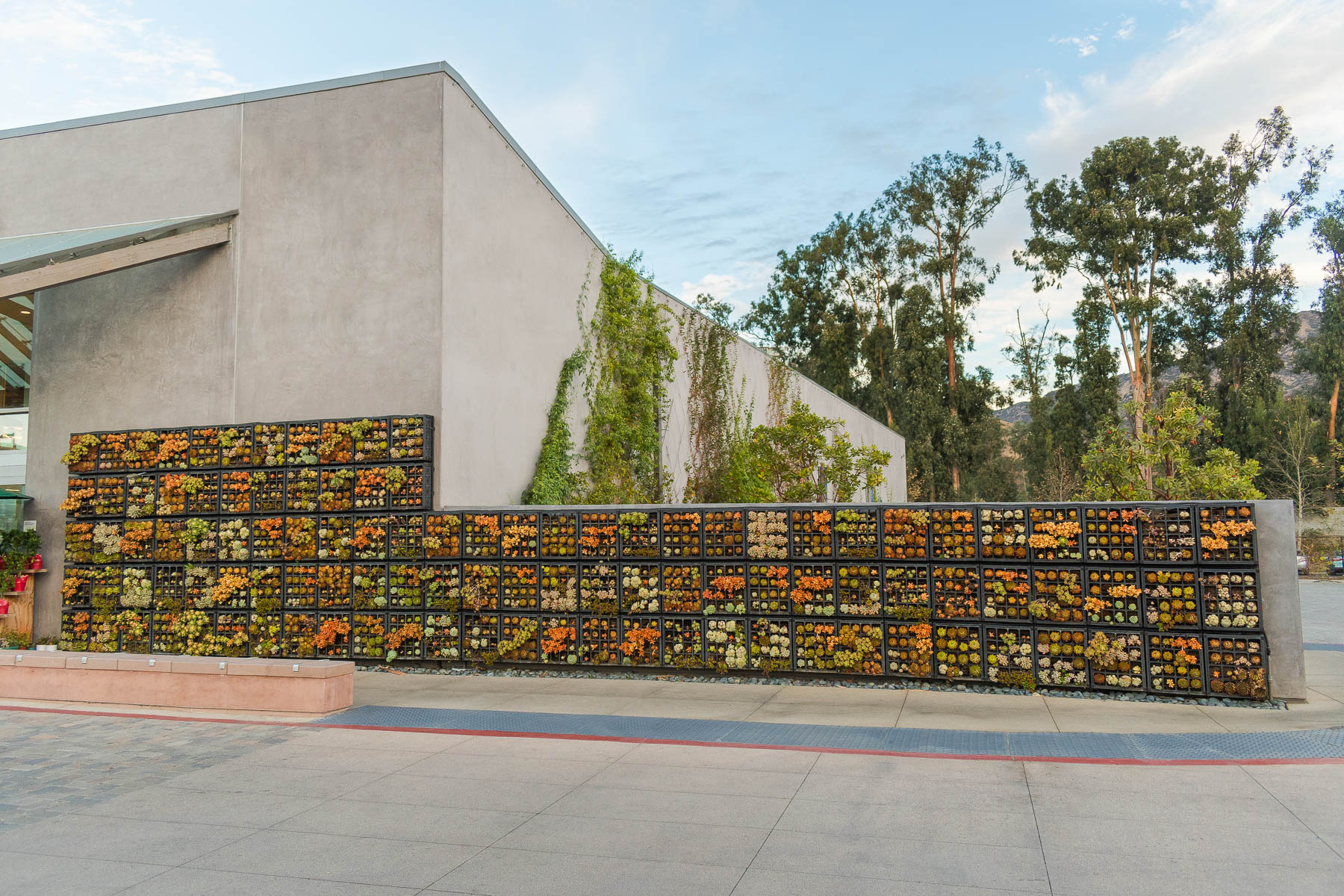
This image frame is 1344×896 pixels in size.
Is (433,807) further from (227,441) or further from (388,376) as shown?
(227,441)

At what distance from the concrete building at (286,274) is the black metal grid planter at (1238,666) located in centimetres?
841

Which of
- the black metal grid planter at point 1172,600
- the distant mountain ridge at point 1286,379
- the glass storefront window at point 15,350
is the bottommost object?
the black metal grid planter at point 1172,600

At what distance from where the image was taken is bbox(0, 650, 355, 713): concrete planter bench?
26.0 feet

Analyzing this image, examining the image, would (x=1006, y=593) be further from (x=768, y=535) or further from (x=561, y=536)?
(x=561, y=536)

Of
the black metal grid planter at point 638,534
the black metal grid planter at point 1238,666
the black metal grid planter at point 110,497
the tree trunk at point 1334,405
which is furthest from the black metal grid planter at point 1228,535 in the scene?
the tree trunk at point 1334,405

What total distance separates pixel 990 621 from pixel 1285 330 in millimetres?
36777

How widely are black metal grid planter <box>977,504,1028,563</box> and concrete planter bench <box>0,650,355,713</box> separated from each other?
6551 mm

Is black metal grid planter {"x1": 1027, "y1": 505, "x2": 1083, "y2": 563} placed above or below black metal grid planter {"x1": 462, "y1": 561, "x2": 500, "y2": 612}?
above

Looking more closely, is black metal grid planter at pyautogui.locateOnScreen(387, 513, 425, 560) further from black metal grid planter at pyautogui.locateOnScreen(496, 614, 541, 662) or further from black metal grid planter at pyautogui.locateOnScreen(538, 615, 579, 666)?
black metal grid planter at pyautogui.locateOnScreen(538, 615, 579, 666)

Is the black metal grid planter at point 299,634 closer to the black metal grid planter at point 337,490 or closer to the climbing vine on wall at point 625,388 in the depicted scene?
the black metal grid planter at point 337,490

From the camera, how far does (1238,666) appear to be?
26.6 ft

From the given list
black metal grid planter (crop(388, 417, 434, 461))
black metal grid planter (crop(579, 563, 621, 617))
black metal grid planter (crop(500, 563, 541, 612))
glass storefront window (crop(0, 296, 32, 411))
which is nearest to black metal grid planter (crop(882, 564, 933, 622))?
black metal grid planter (crop(579, 563, 621, 617))

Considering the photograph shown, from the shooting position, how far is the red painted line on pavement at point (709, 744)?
19.7ft

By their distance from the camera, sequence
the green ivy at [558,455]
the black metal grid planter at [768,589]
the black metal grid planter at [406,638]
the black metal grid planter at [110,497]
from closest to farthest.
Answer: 1. the black metal grid planter at [768,589]
2. the black metal grid planter at [406,638]
3. the black metal grid planter at [110,497]
4. the green ivy at [558,455]
